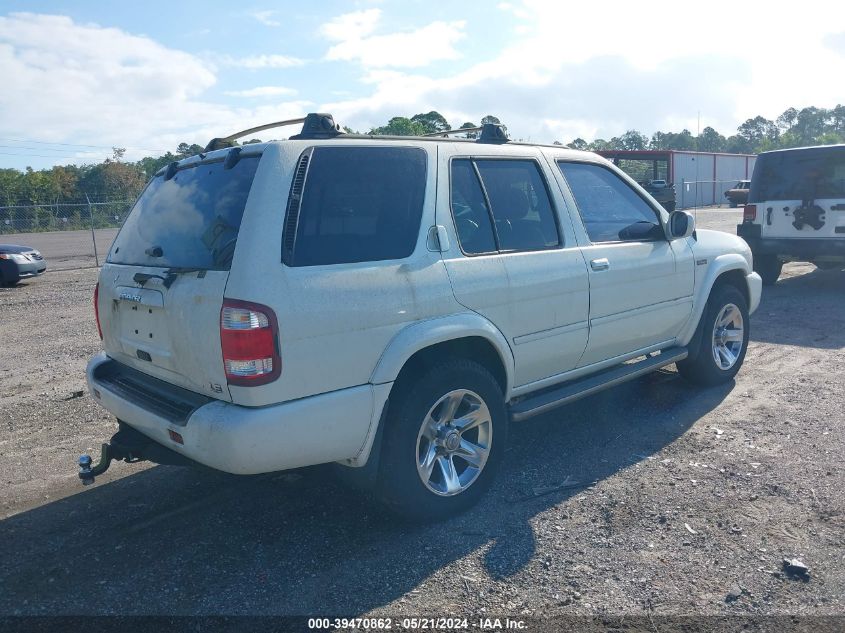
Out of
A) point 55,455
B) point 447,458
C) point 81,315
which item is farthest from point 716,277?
point 81,315

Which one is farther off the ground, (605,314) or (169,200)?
(169,200)

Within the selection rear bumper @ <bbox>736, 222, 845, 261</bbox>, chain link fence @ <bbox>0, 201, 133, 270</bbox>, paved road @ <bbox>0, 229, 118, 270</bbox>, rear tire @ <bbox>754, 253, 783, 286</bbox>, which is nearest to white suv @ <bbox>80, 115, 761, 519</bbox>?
rear bumper @ <bbox>736, 222, 845, 261</bbox>

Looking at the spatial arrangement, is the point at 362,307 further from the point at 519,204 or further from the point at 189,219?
the point at 519,204

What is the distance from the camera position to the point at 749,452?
15.1 ft

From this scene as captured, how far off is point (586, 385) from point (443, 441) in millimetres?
1276

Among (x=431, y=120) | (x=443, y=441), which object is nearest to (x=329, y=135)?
(x=443, y=441)

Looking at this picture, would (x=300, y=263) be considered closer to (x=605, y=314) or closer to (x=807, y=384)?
(x=605, y=314)

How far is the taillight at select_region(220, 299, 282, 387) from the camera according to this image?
302cm

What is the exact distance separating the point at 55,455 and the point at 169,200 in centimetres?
220

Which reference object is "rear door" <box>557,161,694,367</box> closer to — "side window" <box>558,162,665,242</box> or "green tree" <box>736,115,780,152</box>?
"side window" <box>558,162,665,242</box>

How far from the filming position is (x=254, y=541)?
3.64m

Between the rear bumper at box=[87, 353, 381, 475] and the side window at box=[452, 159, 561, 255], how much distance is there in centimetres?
116

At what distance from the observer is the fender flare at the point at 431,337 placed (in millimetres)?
3373

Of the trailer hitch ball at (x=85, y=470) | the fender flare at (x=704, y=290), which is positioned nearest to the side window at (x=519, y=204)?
the fender flare at (x=704, y=290)
